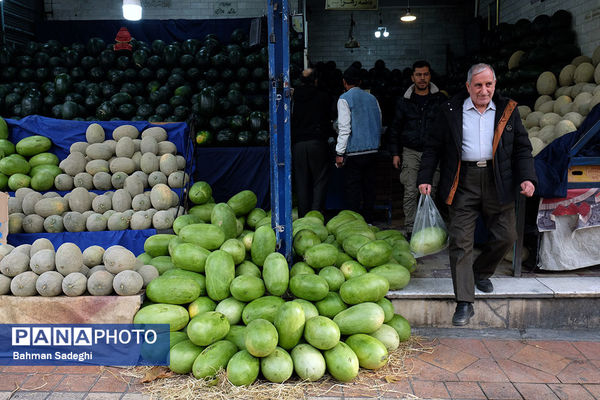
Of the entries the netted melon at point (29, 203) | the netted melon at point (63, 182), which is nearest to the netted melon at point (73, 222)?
the netted melon at point (29, 203)

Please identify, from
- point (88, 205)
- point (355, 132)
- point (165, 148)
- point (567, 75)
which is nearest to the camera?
point (88, 205)

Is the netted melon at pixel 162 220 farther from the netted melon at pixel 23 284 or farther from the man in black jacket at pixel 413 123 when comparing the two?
the man in black jacket at pixel 413 123

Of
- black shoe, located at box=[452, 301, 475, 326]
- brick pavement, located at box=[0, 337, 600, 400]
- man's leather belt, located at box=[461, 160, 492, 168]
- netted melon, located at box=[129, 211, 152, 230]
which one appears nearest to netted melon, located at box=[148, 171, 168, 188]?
netted melon, located at box=[129, 211, 152, 230]

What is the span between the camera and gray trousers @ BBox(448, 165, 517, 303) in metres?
3.55

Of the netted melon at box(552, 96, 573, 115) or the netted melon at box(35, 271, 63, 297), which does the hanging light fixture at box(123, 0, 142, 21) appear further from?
the netted melon at box(552, 96, 573, 115)

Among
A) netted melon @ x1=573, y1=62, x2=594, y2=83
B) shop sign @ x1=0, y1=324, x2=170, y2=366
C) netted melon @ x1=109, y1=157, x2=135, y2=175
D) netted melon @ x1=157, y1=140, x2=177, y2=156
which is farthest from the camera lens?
netted melon @ x1=573, y1=62, x2=594, y2=83

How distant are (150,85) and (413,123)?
4163 mm

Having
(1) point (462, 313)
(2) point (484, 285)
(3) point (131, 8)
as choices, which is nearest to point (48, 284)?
(1) point (462, 313)

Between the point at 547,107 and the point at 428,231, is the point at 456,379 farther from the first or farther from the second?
the point at 547,107

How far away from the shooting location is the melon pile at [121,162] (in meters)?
5.05

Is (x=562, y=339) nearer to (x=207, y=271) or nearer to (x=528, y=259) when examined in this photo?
(x=528, y=259)

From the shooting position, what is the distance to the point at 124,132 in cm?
546

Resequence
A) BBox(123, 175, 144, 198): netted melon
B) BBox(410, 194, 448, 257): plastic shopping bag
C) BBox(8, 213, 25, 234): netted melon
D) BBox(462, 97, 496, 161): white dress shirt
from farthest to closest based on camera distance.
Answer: BBox(123, 175, 144, 198): netted melon < BBox(8, 213, 25, 234): netted melon < BBox(410, 194, 448, 257): plastic shopping bag < BBox(462, 97, 496, 161): white dress shirt

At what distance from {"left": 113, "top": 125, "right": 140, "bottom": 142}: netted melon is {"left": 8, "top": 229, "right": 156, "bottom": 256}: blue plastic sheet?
4.61 feet
